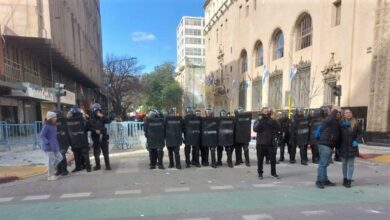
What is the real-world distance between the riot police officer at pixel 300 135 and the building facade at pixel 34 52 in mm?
15386

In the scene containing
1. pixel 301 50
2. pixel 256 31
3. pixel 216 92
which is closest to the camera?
pixel 301 50

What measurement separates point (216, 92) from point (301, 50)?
2820 cm

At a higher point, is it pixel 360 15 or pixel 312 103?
pixel 360 15

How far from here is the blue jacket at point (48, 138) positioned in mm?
7750

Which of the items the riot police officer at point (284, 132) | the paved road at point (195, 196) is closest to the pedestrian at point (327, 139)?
the paved road at point (195, 196)

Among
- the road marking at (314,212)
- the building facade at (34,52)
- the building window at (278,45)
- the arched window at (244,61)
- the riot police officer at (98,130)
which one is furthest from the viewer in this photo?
the arched window at (244,61)

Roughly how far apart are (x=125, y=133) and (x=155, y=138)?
587cm

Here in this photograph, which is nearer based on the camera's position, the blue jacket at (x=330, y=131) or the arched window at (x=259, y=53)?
the blue jacket at (x=330, y=131)

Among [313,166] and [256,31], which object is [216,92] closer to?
[256,31]

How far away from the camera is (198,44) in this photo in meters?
110

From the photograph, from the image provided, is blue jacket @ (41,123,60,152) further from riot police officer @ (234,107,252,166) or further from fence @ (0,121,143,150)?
fence @ (0,121,143,150)

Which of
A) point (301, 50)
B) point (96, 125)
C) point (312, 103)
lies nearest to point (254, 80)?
point (301, 50)

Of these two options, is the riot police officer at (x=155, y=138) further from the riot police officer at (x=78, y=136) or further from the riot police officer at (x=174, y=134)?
the riot police officer at (x=78, y=136)

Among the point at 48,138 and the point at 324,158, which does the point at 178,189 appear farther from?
the point at 48,138
